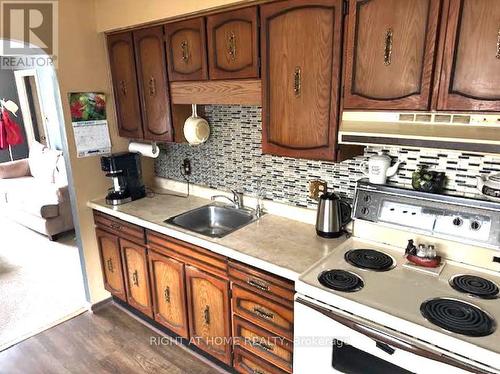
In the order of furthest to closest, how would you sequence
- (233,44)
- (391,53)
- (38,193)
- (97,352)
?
(38,193) → (97,352) → (233,44) → (391,53)

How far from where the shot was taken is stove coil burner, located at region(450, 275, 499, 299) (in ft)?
4.37

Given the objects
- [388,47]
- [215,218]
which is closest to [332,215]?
[388,47]

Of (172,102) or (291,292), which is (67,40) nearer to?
(172,102)

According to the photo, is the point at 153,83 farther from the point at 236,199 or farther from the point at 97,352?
the point at 97,352

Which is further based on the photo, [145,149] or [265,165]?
[145,149]

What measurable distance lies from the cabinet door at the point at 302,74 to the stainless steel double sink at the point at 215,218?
71cm

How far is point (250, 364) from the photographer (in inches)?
74.5

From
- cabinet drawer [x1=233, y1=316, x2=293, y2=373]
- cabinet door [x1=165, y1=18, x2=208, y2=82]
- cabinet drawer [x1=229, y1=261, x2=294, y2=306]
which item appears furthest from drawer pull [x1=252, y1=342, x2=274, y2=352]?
cabinet door [x1=165, y1=18, x2=208, y2=82]

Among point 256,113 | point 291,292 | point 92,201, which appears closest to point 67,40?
point 92,201

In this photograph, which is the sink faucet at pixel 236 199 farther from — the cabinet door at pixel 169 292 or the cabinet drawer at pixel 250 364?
the cabinet drawer at pixel 250 364

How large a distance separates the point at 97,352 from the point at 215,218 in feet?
3.82

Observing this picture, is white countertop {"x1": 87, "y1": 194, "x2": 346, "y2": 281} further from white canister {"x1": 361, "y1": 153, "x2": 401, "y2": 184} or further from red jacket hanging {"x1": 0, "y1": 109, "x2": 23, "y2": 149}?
red jacket hanging {"x1": 0, "y1": 109, "x2": 23, "y2": 149}

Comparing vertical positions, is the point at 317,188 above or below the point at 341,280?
above

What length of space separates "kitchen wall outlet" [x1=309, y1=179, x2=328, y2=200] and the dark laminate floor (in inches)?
48.3
